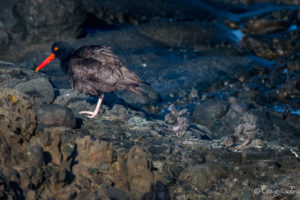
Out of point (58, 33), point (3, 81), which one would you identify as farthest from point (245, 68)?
point (3, 81)

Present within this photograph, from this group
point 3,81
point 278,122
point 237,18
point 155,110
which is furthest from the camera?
point 237,18

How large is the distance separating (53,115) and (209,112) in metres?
3.30

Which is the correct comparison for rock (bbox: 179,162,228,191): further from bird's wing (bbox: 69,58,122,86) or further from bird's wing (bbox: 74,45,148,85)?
bird's wing (bbox: 69,58,122,86)

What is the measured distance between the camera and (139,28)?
32.9 ft

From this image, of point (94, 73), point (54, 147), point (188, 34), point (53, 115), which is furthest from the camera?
point (188, 34)

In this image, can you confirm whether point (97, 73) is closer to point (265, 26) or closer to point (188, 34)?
point (188, 34)

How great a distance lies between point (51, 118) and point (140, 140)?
3.89 feet

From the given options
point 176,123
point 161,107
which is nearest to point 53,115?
point 176,123

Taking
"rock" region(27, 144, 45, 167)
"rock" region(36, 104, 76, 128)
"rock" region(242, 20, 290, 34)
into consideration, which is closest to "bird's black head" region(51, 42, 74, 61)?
"rock" region(36, 104, 76, 128)

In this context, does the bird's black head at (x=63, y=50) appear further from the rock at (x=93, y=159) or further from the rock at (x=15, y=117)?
the rock at (x=93, y=159)

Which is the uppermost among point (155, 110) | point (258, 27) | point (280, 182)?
point (258, 27)

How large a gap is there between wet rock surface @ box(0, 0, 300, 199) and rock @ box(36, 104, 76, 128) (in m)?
0.01

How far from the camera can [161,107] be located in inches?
287

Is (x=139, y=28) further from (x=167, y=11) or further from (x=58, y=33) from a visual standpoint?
(x=58, y=33)
